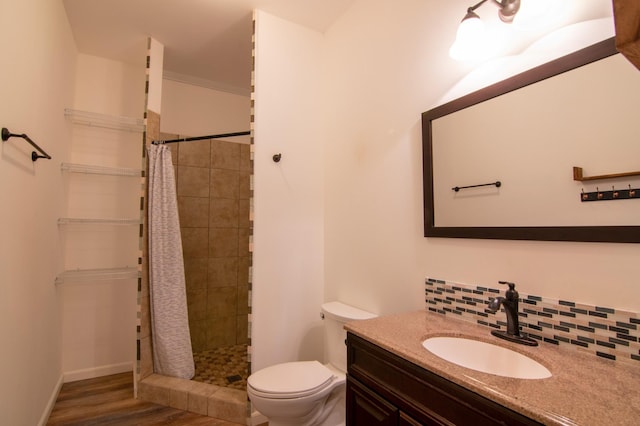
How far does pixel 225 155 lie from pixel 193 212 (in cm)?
67

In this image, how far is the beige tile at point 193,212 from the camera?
295cm

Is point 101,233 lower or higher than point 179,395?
higher

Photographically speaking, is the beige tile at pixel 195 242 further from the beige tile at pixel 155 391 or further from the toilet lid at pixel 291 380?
the toilet lid at pixel 291 380

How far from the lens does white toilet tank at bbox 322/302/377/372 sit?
177cm

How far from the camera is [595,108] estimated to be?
983 mm

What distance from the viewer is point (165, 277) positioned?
2.34 metres

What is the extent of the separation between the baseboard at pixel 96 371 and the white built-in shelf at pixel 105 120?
82.7 inches

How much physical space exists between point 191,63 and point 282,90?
4.02 ft

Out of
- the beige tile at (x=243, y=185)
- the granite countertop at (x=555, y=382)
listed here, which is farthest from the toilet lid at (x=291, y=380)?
the beige tile at (x=243, y=185)

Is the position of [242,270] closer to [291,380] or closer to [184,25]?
[291,380]

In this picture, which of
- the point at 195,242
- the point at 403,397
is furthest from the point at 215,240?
the point at 403,397

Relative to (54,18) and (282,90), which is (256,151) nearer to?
(282,90)

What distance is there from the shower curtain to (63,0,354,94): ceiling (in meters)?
0.92

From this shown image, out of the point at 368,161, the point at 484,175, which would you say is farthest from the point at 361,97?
the point at 484,175
